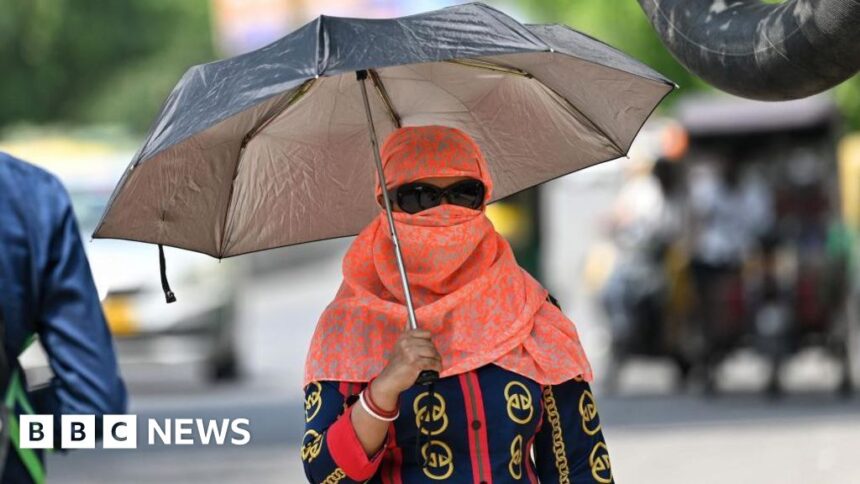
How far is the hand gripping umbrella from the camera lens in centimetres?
398

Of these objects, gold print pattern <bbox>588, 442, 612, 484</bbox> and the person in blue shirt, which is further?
the person in blue shirt

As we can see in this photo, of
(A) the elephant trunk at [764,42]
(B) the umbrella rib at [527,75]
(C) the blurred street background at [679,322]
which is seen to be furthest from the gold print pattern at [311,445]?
(C) the blurred street background at [679,322]

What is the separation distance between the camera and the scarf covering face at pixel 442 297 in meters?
3.70

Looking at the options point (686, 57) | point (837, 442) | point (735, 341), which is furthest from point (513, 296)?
point (735, 341)

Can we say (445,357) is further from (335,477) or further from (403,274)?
(335,477)

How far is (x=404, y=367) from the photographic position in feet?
11.5

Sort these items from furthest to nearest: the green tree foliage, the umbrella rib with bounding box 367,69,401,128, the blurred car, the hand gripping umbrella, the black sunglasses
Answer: the green tree foliage, the blurred car, the umbrella rib with bounding box 367,69,401,128, the hand gripping umbrella, the black sunglasses

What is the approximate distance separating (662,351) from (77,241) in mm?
11457

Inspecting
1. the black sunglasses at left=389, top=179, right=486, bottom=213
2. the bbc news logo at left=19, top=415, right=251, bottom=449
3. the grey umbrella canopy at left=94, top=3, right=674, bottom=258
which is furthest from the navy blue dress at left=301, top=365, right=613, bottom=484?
the grey umbrella canopy at left=94, top=3, right=674, bottom=258

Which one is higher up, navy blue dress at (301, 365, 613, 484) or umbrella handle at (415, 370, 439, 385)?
umbrella handle at (415, 370, 439, 385)

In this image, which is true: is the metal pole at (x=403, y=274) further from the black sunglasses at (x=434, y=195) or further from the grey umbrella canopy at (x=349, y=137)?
the grey umbrella canopy at (x=349, y=137)

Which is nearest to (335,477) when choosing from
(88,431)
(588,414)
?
(588,414)

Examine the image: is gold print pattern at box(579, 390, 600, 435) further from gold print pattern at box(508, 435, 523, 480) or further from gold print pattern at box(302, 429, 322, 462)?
gold print pattern at box(302, 429, 322, 462)

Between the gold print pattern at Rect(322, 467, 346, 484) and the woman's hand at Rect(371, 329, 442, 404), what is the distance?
17 cm
